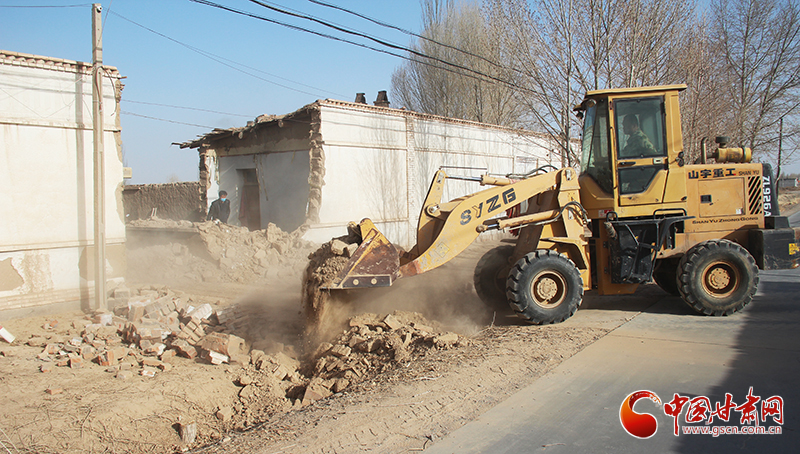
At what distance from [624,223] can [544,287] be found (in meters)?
1.44

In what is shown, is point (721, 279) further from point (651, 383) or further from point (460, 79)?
point (460, 79)

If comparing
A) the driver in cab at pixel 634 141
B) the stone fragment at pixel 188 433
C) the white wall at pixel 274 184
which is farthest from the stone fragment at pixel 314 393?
the white wall at pixel 274 184

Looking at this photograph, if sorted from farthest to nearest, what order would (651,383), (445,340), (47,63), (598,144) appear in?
(47,63)
(598,144)
(445,340)
(651,383)

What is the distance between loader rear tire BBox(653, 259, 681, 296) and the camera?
746cm

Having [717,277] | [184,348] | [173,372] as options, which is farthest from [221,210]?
[717,277]

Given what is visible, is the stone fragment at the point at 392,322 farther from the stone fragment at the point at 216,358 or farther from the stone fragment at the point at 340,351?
the stone fragment at the point at 216,358

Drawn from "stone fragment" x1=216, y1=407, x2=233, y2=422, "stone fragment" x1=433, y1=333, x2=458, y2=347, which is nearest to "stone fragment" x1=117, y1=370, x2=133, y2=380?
"stone fragment" x1=216, y1=407, x2=233, y2=422

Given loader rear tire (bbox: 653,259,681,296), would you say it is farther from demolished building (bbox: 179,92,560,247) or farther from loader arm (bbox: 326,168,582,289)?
demolished building (bbox: 179,92,560,247)

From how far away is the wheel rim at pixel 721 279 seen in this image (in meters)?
6.69

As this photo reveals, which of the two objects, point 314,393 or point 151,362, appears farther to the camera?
point 151,362

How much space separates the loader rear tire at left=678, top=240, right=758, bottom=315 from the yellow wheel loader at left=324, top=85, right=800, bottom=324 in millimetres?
13

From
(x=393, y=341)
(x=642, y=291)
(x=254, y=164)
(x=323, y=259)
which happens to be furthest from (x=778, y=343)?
(x=254, y=164)

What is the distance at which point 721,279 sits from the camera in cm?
673

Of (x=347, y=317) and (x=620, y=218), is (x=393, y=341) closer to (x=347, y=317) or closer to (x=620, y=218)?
(x=347, y=317)
